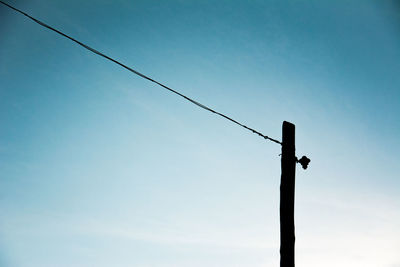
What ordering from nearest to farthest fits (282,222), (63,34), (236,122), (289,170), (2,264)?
1. (63,34)
2. (282,222)
3. (289,170)
4. (236,122)
5. (2,264)

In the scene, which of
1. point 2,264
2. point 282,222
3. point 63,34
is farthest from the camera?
point 2,264

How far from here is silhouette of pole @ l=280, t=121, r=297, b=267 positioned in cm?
390

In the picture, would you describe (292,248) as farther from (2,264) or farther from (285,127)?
(2,264)

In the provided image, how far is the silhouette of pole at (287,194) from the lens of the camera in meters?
3.90

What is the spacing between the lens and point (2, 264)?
16888cm

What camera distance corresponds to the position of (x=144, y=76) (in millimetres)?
4133

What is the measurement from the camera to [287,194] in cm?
422

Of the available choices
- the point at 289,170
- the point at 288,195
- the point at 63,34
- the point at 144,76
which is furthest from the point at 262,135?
the point at 63,34

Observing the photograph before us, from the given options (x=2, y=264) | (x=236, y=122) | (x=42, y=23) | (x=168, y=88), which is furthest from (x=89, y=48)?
(x=2, y=264)

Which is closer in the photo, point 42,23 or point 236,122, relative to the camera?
point 42,23

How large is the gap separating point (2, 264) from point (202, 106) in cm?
23531

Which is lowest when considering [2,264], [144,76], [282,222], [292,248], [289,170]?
[2,264]

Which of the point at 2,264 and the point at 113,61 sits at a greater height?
the point at 113,61

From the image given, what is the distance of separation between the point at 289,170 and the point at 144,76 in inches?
123
